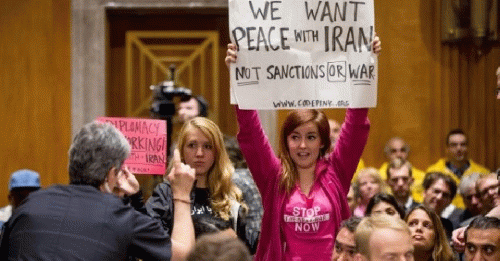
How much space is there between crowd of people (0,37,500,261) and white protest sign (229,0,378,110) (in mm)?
70

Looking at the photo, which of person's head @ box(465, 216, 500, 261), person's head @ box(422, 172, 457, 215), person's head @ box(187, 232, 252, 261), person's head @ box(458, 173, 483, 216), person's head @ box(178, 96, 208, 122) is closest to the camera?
person's head @ box(187, 232, 252, 261)

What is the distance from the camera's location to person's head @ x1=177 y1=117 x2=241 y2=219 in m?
5.24

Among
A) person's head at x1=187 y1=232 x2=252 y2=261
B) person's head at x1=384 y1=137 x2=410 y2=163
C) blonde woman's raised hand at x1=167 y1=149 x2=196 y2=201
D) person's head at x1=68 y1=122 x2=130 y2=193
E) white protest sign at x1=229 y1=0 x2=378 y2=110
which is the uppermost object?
white protest sign at x1=229 y1=0 x2=378 y2=110

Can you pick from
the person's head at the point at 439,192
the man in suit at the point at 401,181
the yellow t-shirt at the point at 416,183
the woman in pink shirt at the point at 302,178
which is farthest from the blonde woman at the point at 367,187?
the woman in pink shirt at the point at 302,178

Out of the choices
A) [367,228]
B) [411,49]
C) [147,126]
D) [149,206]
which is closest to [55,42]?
[411,49]

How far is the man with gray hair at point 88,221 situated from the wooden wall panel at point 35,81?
20.2 feet

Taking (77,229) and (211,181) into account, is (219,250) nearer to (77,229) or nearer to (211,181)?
(77,229)

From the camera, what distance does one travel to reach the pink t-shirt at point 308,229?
469 cm

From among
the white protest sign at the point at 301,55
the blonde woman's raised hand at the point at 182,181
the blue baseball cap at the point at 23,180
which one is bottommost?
the blue baseball cap at the point at 23,180

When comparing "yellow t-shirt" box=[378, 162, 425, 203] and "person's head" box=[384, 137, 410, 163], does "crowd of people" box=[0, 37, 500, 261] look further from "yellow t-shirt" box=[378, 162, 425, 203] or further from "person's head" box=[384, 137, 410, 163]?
"person's head" box=[384, 137, 410, 163]

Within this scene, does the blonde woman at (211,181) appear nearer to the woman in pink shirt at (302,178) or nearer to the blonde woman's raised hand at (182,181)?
the woman in pink shirt at (302,178)

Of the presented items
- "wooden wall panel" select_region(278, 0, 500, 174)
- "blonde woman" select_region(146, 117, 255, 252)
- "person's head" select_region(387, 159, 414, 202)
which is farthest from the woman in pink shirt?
"wooden wall panel" select_region(278, 0, 500, 174)

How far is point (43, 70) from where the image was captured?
986cm

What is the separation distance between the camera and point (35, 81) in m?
Result: 9.87
